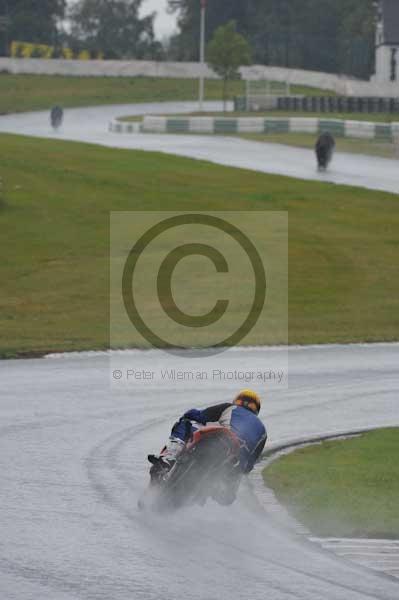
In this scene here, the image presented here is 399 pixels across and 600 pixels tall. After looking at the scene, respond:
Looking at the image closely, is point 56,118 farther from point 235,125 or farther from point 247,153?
point 247,153

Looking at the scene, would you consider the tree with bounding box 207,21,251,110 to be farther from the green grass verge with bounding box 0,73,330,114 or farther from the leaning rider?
the leaning rider

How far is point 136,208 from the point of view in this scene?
37.2m

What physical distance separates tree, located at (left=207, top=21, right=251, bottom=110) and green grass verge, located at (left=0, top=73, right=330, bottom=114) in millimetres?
9531

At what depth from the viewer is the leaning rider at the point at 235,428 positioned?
37.0ft

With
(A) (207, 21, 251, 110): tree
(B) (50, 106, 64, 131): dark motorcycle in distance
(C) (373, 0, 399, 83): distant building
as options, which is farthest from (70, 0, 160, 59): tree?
(B) (50, 106, 64, 131): dark motorcycle in distance

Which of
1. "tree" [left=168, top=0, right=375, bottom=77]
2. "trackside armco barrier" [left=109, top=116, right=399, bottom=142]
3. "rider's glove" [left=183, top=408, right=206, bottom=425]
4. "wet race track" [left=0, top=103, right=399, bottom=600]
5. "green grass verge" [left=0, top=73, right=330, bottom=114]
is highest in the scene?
"tree" [left=168, top=0, right=375, bottom=77]

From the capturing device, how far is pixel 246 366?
66.2 ft

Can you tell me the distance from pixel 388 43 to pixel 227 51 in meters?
13.0

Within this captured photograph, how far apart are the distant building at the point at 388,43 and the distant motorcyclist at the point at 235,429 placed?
3227 inches

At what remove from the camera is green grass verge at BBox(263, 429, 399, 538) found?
11.2 m

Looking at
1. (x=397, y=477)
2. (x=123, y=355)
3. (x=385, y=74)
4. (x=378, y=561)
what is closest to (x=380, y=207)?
(x=123, y=355)

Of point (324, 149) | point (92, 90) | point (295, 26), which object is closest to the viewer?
point (324, 149)

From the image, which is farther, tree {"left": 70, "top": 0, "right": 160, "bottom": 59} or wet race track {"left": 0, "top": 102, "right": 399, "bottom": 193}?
tree {"left": 70, "top": 0, "right": 160, "bottom": 59}

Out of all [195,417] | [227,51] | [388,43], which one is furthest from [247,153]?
[388,43]
